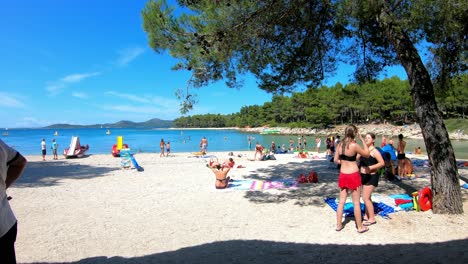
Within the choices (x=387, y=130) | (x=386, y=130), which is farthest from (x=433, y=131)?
(x=386, y=130)

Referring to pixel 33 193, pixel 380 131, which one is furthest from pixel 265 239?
pixel 380 131

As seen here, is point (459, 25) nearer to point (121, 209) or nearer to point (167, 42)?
point (167, 42)

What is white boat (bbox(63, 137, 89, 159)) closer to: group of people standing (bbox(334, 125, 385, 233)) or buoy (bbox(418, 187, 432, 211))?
group of people standing (bbox(334, 125, 385, 233))

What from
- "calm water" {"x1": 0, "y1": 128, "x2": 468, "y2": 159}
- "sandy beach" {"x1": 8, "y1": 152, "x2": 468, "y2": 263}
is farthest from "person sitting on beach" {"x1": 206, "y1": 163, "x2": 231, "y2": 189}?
"calm water" {"x1": 0, "y1": 128, "x2": 468, "y2": 159}

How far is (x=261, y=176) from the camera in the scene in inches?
427

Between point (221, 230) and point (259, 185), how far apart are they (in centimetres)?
390

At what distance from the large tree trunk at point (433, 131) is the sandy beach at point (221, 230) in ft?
1.05

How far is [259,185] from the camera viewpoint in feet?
29.3

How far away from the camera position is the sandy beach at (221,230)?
405 cm

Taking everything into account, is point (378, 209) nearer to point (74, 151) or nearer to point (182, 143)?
point (74, 151)

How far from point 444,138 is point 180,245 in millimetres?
4724

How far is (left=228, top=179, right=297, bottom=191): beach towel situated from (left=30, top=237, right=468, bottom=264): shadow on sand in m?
4.16

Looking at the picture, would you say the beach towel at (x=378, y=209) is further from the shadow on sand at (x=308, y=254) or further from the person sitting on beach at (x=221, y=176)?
the person sitting on beach at (x=221, y=176)

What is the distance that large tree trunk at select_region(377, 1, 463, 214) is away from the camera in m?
5.26
